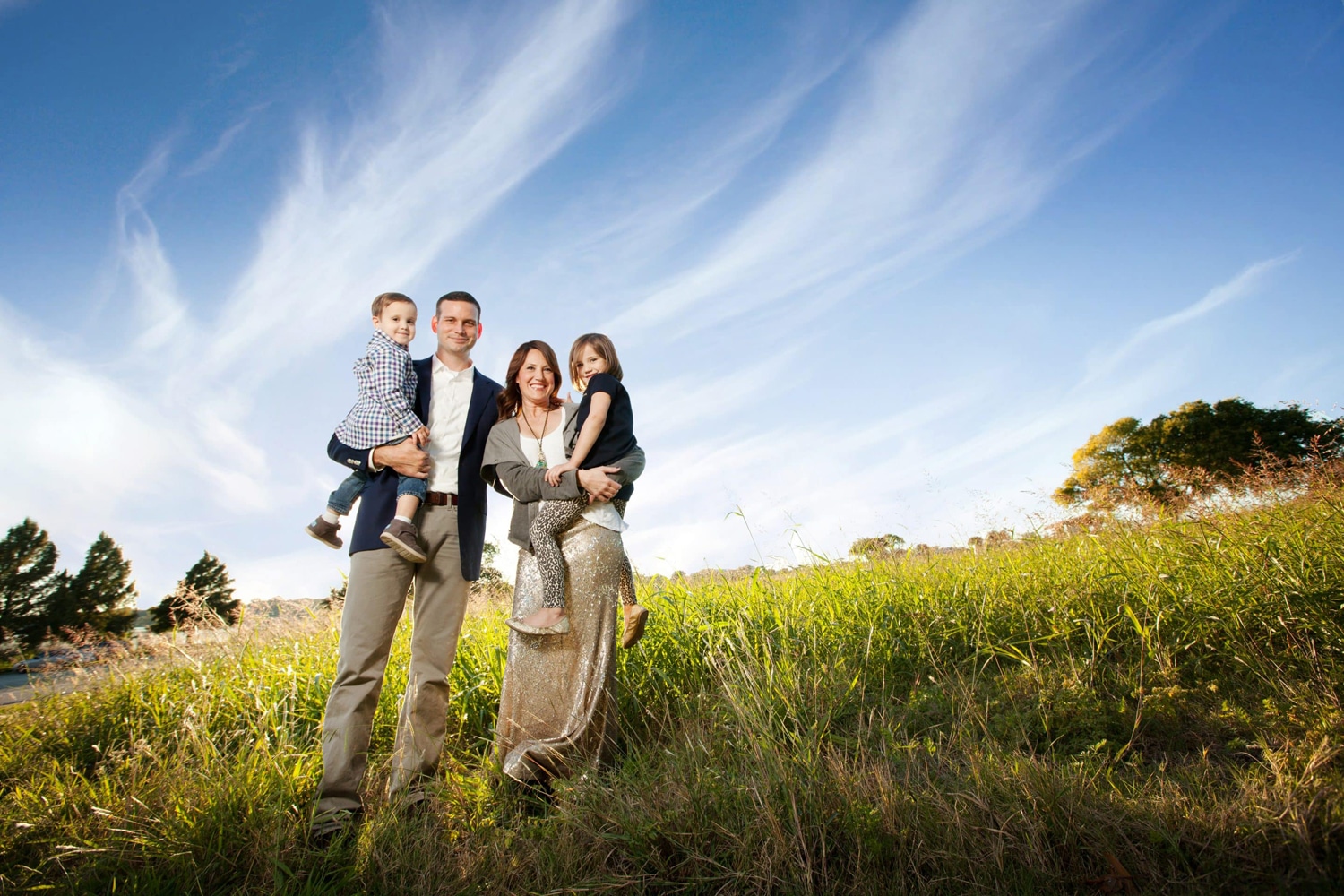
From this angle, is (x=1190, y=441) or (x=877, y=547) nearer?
(x=877, y=547)

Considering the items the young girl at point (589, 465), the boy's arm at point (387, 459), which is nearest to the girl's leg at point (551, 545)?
the young girl at point (589, 465)

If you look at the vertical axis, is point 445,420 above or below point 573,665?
above

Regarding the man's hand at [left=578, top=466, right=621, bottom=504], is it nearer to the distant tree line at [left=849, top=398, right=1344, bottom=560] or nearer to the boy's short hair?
the boy's short hair

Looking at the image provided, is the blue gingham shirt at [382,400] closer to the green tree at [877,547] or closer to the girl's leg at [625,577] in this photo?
the girl's leg at [625,577]

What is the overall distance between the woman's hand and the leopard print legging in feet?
0.39

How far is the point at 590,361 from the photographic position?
388 cm

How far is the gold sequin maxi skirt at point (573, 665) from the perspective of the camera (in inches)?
143

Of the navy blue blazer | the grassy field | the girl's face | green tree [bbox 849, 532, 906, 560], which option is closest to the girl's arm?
the girl's face

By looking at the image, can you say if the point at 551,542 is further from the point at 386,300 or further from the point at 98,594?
the point at 98,594

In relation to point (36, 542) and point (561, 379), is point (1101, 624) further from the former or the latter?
point (36, 542)

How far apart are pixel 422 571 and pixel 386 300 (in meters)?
1.49

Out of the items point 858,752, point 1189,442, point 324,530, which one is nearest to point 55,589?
point 324,530

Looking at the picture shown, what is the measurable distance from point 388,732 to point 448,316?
9.64ft

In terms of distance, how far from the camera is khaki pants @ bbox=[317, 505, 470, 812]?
11.3 feet
